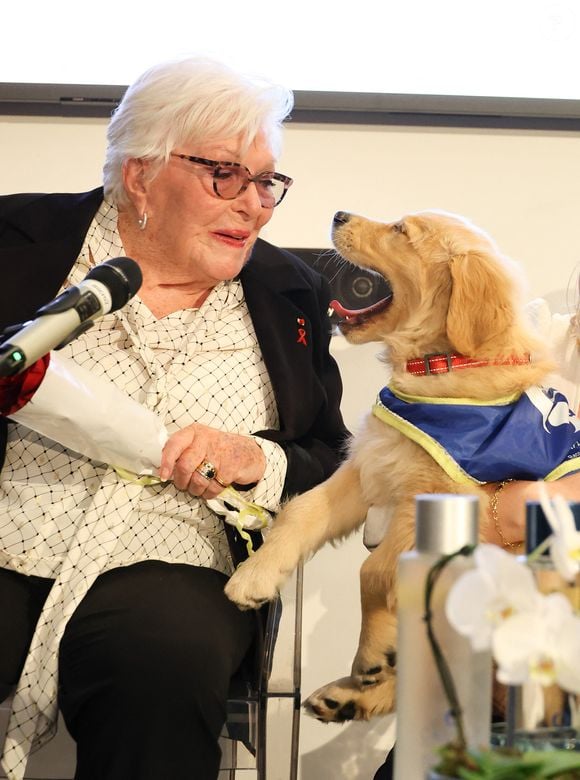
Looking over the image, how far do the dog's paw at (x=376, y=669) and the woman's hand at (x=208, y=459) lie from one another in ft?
1.21

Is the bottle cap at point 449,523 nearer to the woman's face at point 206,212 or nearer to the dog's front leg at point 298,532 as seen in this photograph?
the dog's front leg at point 298,532

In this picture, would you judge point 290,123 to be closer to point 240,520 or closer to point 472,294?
point 472,294

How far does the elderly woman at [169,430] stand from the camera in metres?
1.58

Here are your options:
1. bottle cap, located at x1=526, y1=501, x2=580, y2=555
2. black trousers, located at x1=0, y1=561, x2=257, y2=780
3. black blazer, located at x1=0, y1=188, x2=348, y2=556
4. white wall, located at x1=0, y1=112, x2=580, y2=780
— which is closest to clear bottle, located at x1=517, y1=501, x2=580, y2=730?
bottle cap, located at x1=526, y1=501, x2=580, y2=555

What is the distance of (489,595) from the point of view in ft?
2.46

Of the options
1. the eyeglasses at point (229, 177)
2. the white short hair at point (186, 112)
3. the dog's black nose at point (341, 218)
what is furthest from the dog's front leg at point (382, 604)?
the white short hair at point (186, 112)

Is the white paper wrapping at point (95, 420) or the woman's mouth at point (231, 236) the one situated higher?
the woman's mouth at point (231, 236)

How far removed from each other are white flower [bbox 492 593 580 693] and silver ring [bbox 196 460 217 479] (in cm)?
105

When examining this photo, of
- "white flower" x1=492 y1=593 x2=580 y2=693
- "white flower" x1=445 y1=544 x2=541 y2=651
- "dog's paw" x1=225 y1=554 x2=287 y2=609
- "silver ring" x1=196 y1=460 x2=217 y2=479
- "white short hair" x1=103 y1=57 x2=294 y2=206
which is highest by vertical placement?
"white short hair" x1=103 y1=57 x2=294 y2=206

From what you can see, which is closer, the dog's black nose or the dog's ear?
the dog's ear

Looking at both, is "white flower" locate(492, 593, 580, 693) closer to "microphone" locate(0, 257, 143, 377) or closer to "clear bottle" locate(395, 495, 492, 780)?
"clear bottle" locate(395, 495, 492, 780)

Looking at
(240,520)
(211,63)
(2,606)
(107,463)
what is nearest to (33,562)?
(2,606)

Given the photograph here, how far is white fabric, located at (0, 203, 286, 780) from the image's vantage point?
67.1 inches

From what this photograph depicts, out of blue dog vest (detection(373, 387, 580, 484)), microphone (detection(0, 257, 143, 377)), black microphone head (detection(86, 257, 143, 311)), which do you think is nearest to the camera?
microphone (detection(0, 257, 143, 377))
